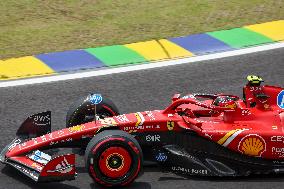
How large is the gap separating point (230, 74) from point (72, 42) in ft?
11.7

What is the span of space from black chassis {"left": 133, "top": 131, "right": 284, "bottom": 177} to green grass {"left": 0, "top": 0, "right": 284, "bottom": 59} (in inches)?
214

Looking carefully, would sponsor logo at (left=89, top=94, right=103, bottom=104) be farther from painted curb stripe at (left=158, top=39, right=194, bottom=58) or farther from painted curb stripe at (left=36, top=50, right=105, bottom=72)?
painted curb stripe at (left=158, top=39, right=194, bottom=58)

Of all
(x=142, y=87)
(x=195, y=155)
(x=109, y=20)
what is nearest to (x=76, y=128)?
(x=195, y=155)

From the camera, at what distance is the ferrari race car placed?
27.6 ft

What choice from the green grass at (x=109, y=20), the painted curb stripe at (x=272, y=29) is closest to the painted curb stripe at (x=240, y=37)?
the painted curb stripe at (x=272, y=29)

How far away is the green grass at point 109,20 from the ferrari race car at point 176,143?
4977 mm

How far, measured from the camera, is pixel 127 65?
42.7 ft

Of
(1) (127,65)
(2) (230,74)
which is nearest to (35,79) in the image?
(1) (127,65)

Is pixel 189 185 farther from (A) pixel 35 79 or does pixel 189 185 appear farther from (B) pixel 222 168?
(A) pixel 35 79

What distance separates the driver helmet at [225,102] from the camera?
356 inches

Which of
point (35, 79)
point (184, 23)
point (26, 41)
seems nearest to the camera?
point (35, 79)

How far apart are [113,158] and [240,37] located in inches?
265

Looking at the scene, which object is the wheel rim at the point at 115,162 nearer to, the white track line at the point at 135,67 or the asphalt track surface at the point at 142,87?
the asphalt track surface at the point at 142,87

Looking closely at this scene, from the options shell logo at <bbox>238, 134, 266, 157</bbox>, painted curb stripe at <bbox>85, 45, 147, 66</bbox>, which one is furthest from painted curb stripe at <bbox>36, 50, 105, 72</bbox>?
shell logo at <bbox>238, 134, 266, 157</bbox>
